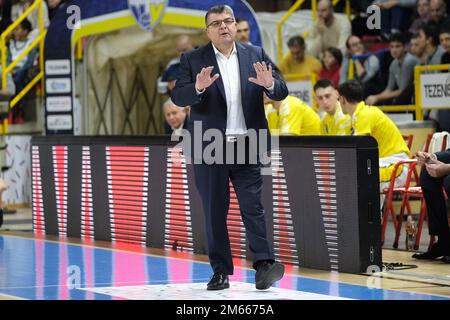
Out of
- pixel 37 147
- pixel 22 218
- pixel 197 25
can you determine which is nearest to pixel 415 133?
pixel 197 25

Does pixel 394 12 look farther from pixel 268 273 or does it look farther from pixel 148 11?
pixel 268 273

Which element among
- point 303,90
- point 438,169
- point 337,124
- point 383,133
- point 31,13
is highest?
point 31,13

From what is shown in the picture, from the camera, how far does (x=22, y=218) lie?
1588 centimetres

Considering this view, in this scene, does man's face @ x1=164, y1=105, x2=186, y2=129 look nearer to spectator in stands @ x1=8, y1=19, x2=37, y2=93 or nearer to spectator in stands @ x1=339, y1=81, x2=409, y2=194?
spectator in stands @ x1=339, y1=81, x2=409, y2=194

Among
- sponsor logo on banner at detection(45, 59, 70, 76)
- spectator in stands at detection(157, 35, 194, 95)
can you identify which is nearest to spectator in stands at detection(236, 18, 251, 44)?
spectator in stands at detection(157, 35, 194, 95)

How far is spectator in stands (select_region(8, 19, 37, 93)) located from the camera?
1856cm

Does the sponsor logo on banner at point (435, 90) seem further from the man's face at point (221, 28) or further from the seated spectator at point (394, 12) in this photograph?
the man's face at point (221, 28)

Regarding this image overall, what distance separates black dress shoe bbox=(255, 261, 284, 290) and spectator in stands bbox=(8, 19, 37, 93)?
37.0 ft

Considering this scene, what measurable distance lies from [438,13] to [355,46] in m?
1.28

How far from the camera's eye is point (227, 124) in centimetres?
807

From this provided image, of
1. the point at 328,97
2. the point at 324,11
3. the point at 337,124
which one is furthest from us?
the point at 324,11

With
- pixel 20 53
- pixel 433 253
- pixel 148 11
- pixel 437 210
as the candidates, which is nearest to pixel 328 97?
pixel 437 210

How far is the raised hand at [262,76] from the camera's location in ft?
25.7
